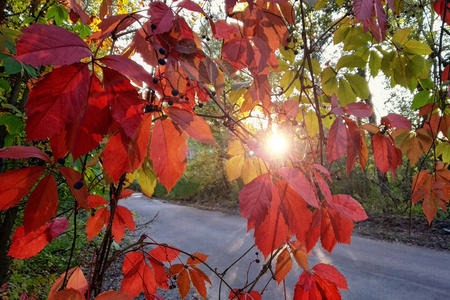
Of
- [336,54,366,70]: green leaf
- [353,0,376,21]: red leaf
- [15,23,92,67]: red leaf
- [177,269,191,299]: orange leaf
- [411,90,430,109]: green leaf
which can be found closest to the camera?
[15,23,92,67]: red leaf

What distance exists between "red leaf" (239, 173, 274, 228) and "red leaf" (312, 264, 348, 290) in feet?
1.10

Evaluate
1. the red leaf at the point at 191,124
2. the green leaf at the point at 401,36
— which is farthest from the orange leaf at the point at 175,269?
the green leaf at the point at 401,36

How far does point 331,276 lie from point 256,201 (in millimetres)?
380

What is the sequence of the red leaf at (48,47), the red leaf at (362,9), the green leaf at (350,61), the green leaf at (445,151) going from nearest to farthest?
the red leaf at (48,47), the red leaf at (362,9), the green leaf at (350,61), the green leaf at (445,151)

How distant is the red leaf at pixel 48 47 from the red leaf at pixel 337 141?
1.91ft

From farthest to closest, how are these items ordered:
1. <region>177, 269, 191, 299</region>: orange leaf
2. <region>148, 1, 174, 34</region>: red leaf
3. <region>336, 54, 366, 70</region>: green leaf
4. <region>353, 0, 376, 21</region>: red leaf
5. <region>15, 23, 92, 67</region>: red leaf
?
<region>336, 54, 366, 70</region>: green leaf, <region>177, 269, 191, 299</region>: orange leaf, <region>353, 0, 376, 21</region>: red leaf, <region>148, 1, 174, 34</region>: red leaf, <region>15, 23, 92, 67</region>: red leaf

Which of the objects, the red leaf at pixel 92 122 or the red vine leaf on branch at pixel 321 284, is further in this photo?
the red vine leaf on branch at pixel 321 284

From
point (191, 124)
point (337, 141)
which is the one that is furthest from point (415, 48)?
point (191, 124)

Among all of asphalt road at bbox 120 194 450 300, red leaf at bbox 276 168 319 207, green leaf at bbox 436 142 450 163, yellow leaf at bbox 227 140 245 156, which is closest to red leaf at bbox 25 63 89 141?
red leaf at bbox 276 168 319 207

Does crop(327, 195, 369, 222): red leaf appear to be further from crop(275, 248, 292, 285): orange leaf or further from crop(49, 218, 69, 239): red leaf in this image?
crop(49, 218, 69, 239): red leaf

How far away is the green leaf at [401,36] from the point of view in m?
1.11

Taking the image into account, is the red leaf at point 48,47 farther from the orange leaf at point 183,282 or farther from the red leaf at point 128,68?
the orange leaf at point 183,282

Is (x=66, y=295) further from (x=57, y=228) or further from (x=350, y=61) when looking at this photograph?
(x=350, y=61)

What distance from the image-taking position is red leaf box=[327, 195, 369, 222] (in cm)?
64
